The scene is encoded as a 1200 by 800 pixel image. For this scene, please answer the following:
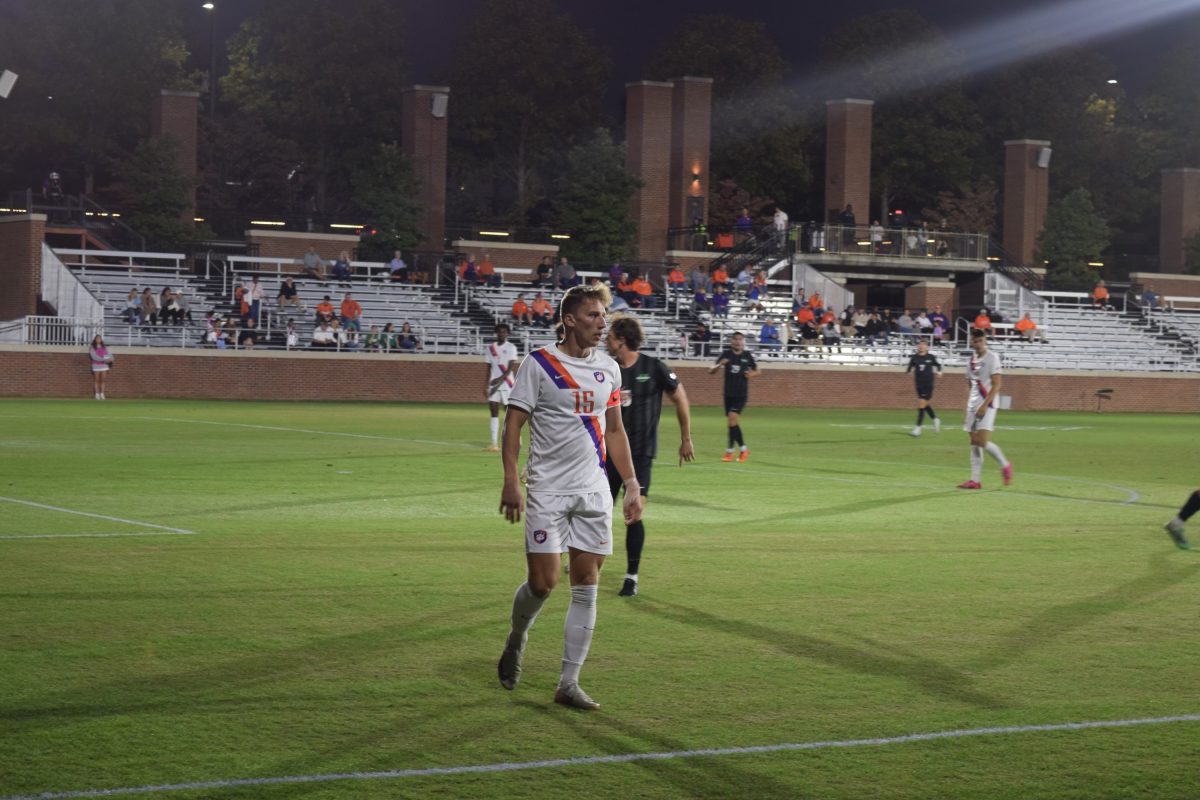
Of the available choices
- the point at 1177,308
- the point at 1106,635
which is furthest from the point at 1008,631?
the point at 1177,308

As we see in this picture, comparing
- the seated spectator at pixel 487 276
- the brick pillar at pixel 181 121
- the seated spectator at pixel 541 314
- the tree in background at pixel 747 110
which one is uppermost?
the tree in background at pixel 747 110

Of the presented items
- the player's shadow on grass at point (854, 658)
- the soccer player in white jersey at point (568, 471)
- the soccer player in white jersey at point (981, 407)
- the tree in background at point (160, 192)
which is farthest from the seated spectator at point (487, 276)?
the soccer player in white jersey at point (568, 471)

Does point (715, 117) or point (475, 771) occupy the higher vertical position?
point (715, 117)

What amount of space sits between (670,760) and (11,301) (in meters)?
44.3

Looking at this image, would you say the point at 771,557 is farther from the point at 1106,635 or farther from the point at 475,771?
the point at 475,771

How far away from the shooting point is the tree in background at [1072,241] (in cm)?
6806

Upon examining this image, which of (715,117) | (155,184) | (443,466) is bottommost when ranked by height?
(443,466)

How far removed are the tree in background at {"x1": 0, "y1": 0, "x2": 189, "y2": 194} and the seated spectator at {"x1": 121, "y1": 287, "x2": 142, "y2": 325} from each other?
2555cm

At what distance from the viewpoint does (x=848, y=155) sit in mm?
67250

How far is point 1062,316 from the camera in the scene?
5900cm

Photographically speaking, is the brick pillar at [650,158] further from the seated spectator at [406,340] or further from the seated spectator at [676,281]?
the seated spectator at [406,340]

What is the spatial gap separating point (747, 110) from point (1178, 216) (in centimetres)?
2109

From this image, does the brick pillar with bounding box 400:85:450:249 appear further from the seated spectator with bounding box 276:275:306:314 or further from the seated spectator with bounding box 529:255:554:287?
the seated spectator with bounding box 276:275:306:314

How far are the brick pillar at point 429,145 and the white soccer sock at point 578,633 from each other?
57.1 metres
